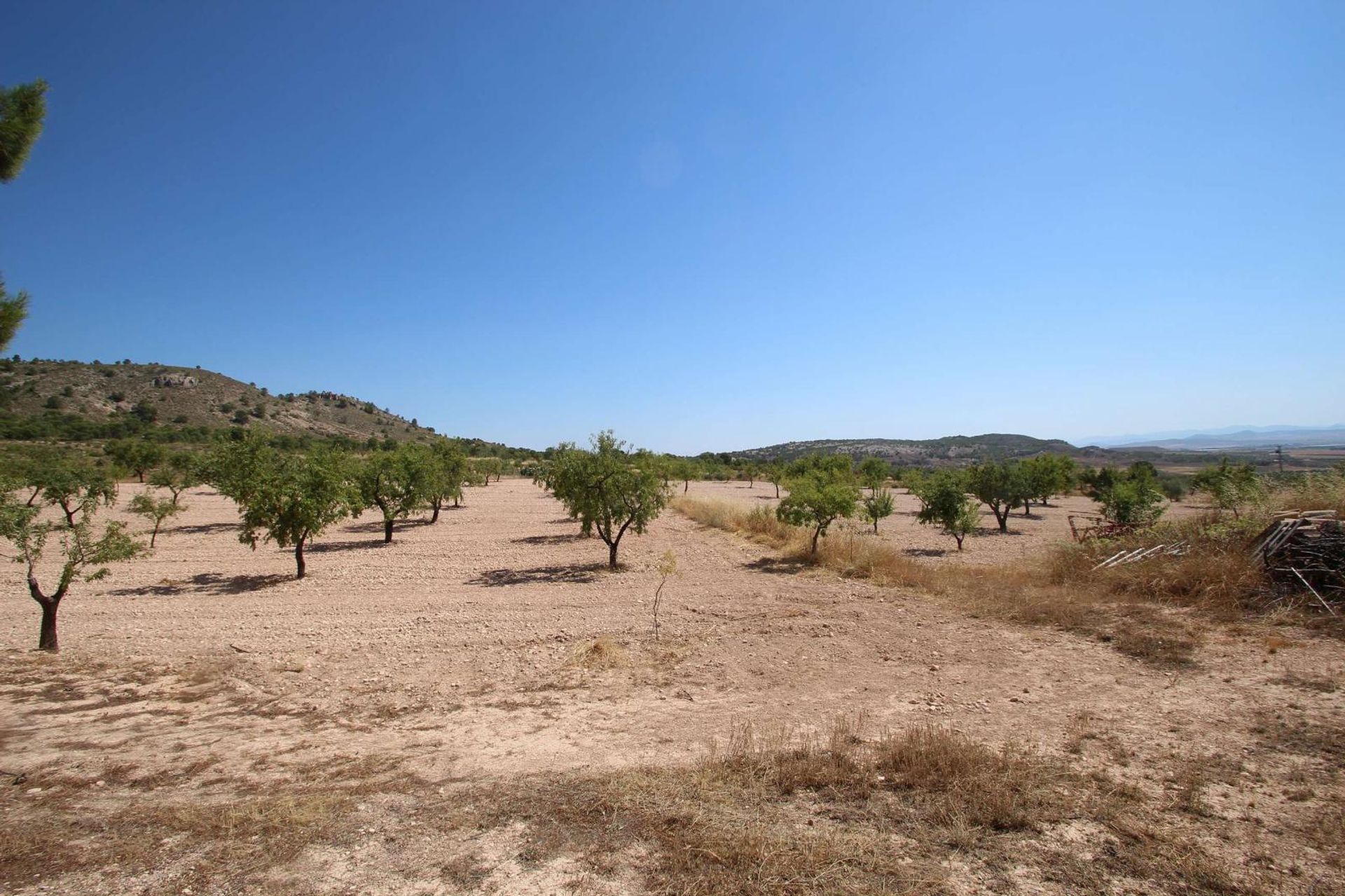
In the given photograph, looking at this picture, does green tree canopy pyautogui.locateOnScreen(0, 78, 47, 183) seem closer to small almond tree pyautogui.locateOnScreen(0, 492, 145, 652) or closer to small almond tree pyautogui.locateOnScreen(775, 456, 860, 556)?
small almond tree pyautogui.locateOnScreen(0, 492, 145, 652)

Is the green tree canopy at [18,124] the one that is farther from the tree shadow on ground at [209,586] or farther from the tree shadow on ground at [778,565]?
the tree shadow on ground at [778,565]

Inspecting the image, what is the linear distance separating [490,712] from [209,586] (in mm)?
13325

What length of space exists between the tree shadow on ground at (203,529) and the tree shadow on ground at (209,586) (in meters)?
12.1

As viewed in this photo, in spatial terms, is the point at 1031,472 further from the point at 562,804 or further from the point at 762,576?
the point at 562,804

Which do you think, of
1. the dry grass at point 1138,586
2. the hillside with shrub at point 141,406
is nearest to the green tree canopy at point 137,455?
the hillside with shrub at point 141,406

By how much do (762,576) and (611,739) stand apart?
11608 mm

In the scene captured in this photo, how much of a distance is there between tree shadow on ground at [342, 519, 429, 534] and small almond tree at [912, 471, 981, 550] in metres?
25.8

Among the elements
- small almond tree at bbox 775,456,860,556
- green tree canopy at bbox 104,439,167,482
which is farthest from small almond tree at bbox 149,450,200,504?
small almond tree at bbox 775,456,860,556

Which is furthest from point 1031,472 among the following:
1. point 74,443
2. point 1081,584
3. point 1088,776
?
point 74,443

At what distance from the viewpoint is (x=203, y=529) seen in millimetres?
28203

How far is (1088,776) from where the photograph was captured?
5262 millimetres

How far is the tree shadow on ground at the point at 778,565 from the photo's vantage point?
60.3 feet

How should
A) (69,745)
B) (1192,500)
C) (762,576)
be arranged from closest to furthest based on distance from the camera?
1. (69,745)
2. (762,576)
3. (1192,500)

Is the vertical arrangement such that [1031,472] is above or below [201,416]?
below
